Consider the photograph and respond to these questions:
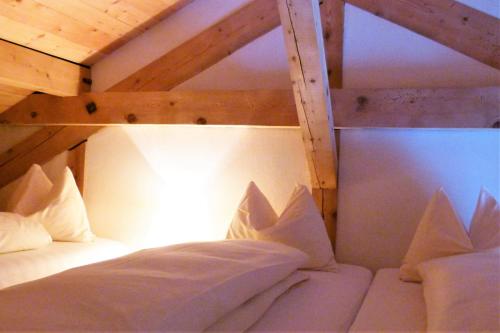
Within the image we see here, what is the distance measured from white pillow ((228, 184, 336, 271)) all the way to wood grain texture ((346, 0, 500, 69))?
1.13 meters

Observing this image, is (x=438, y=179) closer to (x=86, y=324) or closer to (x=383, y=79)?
(x=383, y=79)

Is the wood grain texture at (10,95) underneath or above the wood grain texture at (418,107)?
above

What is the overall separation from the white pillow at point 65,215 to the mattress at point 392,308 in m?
1.82

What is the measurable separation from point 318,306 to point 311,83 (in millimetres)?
897

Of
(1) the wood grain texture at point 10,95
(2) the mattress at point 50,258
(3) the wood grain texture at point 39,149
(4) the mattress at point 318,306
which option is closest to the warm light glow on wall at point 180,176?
(3) the wood grain texture at point 39,149

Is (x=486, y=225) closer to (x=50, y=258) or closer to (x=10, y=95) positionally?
(x=50, y=258)

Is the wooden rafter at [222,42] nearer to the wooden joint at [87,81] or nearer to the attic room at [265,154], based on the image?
the attic room at [265,154]

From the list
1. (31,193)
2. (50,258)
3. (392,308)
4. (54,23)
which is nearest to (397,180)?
(392,308)

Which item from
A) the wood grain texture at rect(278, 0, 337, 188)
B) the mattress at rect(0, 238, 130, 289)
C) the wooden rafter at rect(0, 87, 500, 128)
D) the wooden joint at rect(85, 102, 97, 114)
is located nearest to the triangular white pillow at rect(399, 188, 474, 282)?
the wooden rafter at rect(0, 87, 500, 128)

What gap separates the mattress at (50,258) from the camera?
2.01m

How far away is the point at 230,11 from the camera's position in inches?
110

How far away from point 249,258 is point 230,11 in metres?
1.88

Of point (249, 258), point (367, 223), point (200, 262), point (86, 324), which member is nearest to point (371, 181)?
point (367, 223)

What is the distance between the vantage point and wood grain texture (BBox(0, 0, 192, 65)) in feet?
7.82
